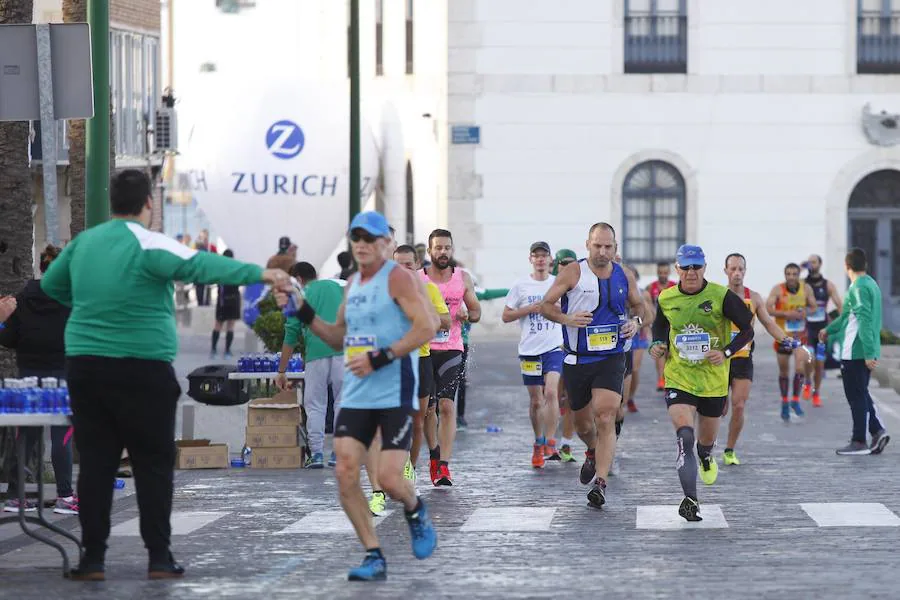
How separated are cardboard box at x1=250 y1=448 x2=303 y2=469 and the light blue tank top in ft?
21.6

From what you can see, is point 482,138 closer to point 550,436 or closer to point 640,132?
point 640,132

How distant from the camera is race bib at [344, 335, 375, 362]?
34.1ft

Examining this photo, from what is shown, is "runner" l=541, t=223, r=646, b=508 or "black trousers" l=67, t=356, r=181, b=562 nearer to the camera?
"black trousers" l=67, t=356, r=181, b=562

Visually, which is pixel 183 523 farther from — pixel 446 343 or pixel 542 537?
pixel 446 343

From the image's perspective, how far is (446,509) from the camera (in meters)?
13.8

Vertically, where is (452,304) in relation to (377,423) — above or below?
above

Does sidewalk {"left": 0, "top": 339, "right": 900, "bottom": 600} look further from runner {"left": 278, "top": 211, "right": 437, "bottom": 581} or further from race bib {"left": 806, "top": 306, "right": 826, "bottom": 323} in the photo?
race bib {"left": 806, "top": 306, "right": 826, "bottom": 323}

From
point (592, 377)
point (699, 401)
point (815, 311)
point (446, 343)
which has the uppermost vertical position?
point (446, 343)

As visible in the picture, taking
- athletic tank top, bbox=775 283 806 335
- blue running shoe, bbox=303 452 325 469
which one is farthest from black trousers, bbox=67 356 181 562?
athletic tank top, bbox=775 283 806 335

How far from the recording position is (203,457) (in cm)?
1697

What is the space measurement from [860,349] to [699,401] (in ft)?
15.9

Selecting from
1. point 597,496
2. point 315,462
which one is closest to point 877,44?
point 315,462

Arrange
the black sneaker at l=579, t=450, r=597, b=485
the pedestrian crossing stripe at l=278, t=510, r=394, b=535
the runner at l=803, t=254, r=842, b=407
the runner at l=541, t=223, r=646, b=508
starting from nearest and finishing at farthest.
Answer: the pedestrian crossing stripe at l=278, t=510, r=394, b=535 < the runner at l=541, t=223, r=646, b=508 < the black sneaker at l=579, t=450, r=597, b=485 < the runner at l=803, t=254, r=842, b=407

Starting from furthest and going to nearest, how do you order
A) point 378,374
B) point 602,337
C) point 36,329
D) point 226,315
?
1. point 226,315
2. point 602,337
3. point 36,329
4. point 378,374
